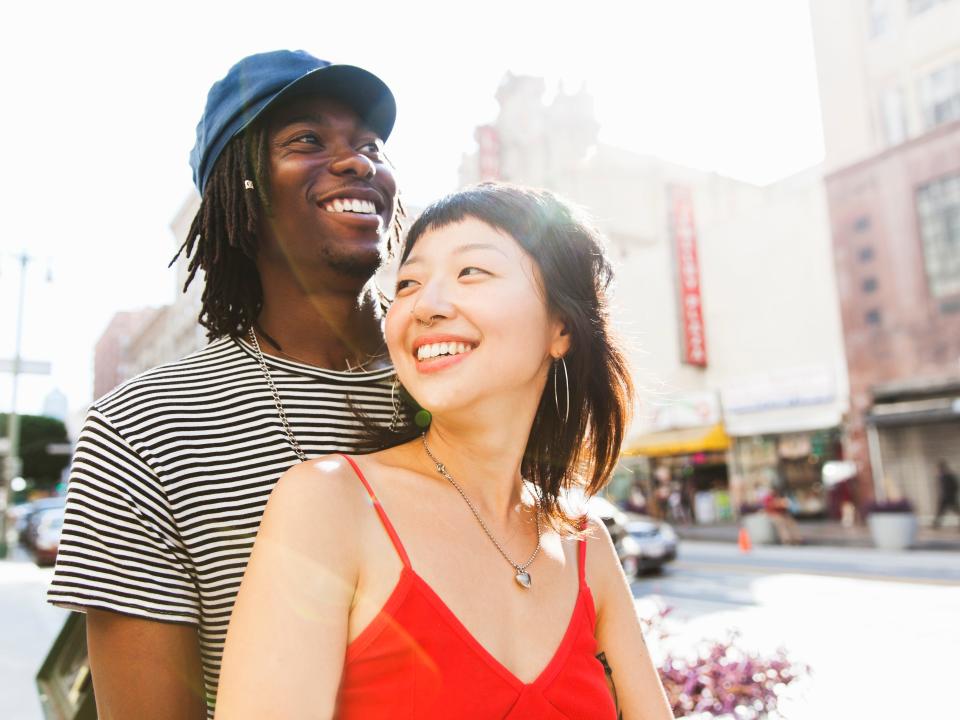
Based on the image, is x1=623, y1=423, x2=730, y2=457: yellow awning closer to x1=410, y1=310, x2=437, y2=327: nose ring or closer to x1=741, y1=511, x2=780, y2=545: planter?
x1=741, y1=511, x2=780, y2=545: planter

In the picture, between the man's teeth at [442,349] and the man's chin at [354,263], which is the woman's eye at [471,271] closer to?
the man's teeth at [442,349]

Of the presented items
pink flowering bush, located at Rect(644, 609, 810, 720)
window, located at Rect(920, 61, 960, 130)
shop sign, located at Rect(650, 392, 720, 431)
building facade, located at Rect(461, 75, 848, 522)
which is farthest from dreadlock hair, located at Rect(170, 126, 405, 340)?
window, located at Rect(920, 61, 960, 130)

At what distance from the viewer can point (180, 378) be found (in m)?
1.72

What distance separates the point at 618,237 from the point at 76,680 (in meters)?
34.3

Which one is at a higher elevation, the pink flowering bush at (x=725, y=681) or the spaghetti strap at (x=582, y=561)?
the spaghetti strap at (x=582, y=561)

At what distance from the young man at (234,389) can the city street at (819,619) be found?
2521mm

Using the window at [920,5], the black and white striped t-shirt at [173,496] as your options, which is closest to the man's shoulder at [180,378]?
the black and white striped t-shirt at [173,496]

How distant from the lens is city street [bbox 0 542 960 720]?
6176 mm

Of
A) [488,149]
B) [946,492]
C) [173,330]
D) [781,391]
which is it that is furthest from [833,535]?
[173,330]

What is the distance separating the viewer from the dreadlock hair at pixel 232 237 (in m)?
2.01

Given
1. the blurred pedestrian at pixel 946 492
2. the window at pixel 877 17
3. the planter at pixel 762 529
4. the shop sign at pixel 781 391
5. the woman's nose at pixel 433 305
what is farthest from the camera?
the window at pixel 877 17

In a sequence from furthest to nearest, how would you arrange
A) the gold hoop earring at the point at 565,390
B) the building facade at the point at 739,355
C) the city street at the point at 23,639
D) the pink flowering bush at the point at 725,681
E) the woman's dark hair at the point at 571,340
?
the building facade at the point at 739,355 < the city street at the point at 23,639 < the pink flowering bush at the point at 725,681 < the gold hoop earring at the point at 565,390 < the woman's dark hair at the point at 571,340

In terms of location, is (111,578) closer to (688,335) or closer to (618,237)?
(688,335)

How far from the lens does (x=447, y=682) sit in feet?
4.32
